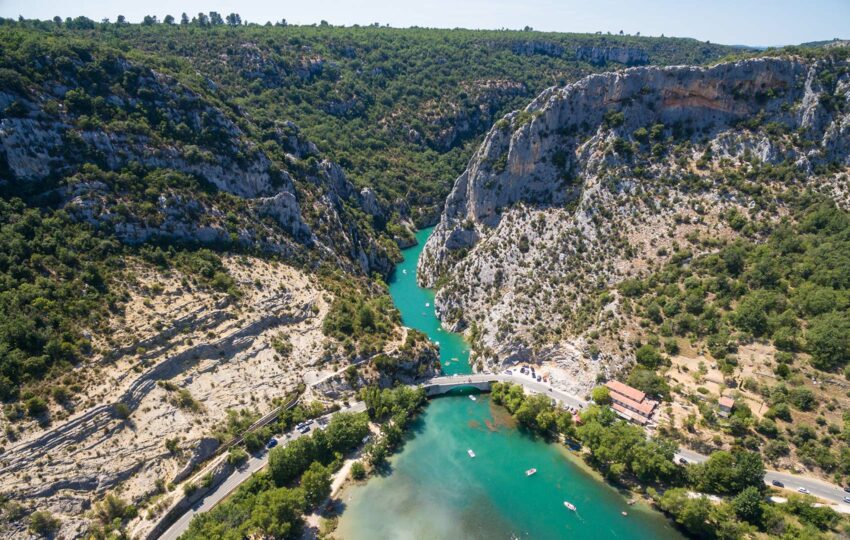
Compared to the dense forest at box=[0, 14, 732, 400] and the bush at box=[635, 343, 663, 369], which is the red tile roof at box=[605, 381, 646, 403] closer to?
the bush at box=[635, 343, 663, 369]

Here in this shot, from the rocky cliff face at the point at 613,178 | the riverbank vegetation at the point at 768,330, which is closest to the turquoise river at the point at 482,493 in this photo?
the riverbank vegetation at the point at 768,330

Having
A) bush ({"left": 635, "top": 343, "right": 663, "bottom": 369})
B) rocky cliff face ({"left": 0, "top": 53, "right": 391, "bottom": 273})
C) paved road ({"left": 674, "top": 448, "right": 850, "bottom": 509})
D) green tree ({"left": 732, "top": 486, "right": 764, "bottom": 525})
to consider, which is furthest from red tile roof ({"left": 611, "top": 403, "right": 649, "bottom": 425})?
rocky cliff face ({"left": 0, "top": 53, "right": 391, "bottom": 273})

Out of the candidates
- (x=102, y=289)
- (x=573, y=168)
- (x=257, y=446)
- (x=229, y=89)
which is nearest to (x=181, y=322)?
(x=102, y=289)

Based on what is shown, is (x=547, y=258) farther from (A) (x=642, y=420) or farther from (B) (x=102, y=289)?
(B) (x=102, y=289)

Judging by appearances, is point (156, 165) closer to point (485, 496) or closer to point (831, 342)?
point (485, 496)

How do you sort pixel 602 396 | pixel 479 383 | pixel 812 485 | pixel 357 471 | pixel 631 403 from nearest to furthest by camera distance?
pixel 812 485, pixel 357 471, pixel 631 403, pixel 602 396, pixel 479 383

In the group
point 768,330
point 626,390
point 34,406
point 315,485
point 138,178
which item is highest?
point 138,178

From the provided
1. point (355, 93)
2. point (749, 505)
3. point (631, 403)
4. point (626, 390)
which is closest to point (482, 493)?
point (631, 403)

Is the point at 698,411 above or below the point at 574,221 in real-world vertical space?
below
